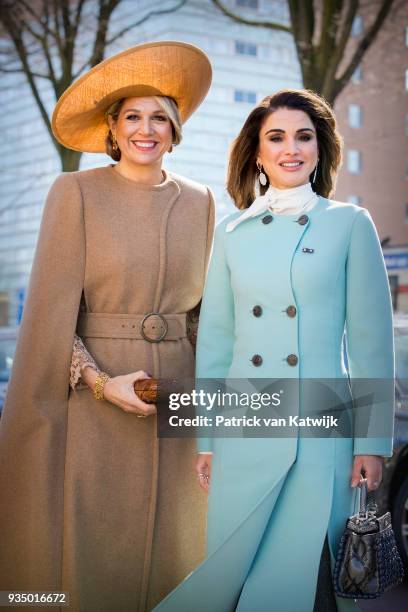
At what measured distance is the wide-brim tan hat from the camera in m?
Result: 3.73

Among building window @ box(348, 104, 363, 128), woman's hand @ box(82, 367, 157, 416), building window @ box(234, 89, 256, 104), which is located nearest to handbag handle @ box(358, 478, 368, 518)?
woman's hand @ box(82, 367, 157, 416)

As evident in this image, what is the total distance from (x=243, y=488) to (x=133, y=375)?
660 mm

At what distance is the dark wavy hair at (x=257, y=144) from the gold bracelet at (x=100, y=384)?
0.81m

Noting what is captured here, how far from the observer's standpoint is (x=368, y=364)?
9.81 ft

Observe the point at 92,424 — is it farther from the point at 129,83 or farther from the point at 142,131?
the point at 129,83

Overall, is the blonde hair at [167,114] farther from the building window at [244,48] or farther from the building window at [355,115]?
the building window at [355,115]

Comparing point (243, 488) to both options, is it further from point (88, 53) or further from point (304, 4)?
point (88, 53)

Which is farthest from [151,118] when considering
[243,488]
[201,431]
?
[243,488]

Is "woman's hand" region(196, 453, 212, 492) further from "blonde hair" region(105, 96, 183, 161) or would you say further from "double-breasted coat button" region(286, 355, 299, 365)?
"blonde hair" region(105, 96, 183, 161)

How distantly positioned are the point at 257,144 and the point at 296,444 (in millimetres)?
1112

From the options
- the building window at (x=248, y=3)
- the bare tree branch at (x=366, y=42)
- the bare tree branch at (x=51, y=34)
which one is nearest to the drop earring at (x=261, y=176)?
the bare tree branch at (x=366, y=42)

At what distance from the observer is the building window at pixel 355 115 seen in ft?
126

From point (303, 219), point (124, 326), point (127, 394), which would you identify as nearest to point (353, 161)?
point (124, 326)

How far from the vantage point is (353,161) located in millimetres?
38125
